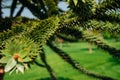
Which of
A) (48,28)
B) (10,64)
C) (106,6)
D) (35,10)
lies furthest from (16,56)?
(35,10)

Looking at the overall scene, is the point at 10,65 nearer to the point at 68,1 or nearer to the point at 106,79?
the point at 68,1

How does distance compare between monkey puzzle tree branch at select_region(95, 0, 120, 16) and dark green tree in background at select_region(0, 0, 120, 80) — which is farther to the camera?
monkey puzzle tree branch at select_region(95, 0, 120, 16)

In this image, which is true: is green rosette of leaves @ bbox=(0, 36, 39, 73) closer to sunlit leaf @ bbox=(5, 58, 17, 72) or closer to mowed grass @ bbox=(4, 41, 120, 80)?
sunlit leaf @ bbox=(5, 58, 17, 72)

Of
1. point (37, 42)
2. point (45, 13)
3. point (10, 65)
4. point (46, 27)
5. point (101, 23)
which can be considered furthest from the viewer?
point (45, 13)

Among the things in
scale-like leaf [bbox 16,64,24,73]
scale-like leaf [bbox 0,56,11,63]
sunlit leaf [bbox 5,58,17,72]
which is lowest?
scale-like leaf [bbox 16,64,24,73]

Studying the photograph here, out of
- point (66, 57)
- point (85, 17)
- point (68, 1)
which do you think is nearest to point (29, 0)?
point (66, 57)

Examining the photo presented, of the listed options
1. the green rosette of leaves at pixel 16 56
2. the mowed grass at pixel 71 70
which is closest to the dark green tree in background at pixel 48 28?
the green rosette of leaves at pixel 16 56

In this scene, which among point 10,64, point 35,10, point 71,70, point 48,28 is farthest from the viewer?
point 71,70

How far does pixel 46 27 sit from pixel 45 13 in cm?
50

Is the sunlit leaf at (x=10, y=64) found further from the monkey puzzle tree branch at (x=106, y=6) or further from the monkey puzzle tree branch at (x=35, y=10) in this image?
the monkey puzzle tree branch at (x=35, y=10)

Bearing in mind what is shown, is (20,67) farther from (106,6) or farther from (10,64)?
(106,6)

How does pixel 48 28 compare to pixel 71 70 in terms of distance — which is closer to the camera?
pixel 48 28

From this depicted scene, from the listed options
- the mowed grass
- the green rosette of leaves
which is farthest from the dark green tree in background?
the mowed grass

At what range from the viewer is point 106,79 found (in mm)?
1532
